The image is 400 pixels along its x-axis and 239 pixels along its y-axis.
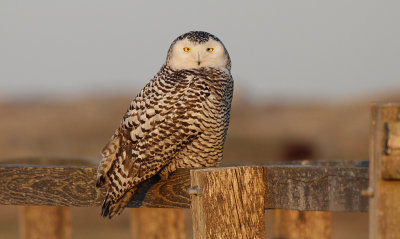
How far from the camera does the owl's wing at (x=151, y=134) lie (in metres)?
4.16

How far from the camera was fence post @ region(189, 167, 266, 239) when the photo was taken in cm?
330

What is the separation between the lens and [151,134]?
4246mm

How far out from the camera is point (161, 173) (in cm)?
432

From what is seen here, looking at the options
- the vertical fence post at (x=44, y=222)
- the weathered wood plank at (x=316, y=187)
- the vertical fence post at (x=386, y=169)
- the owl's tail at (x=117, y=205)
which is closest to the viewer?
the vertical fence post at (x=386, y=169)

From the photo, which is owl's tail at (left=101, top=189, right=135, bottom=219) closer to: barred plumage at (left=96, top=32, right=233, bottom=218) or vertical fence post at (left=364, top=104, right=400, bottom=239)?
barred plumage at (left=96, top=32, right=233, bottom=218)

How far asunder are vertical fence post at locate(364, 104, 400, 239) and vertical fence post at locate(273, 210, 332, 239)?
2433 millimetres

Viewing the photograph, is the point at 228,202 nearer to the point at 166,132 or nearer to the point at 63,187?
the point at 166,132

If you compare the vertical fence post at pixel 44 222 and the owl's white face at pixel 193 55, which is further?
the vertical fence post at pixel 44 222

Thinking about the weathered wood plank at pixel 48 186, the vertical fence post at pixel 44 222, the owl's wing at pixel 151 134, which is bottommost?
the vertical fence post at pixel 44 222

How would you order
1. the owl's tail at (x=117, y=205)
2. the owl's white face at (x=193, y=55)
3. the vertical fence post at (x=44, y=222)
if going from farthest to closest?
the vertical fence post at (x=44, y=222) → the owl's white face at (x=193, y=55) → the owl's tail at (x=117, y=205)

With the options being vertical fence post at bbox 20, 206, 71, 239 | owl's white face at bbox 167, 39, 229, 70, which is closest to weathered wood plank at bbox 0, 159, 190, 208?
owl's white face at bbox 167, 39, 229, 70

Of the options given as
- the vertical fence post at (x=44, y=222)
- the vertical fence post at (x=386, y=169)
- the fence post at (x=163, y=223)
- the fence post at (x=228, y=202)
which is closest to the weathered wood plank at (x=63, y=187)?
the fence post at (x=228, y=202)

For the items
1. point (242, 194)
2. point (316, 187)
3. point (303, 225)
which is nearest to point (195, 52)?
point (303, 225)

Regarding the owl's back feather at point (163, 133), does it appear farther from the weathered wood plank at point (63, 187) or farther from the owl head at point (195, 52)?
the owl head at point (195, 52)
